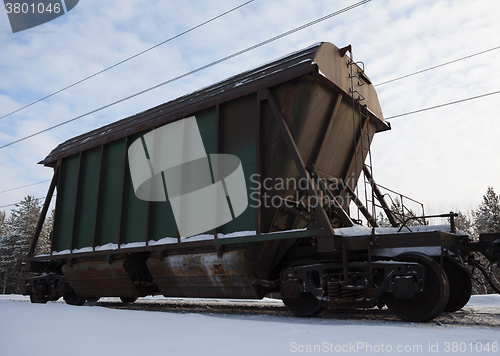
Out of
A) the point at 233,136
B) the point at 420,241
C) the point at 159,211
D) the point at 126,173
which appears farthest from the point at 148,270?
the point at 420,241

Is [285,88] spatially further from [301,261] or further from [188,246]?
[188,246]

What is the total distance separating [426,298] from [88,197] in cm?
896

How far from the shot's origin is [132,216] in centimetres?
933

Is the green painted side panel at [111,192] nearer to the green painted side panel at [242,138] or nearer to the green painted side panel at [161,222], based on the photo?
the green painted side panel at [161,222]

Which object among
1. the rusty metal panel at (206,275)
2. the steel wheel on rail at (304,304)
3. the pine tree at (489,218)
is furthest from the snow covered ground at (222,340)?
the pine tree at (489,218)

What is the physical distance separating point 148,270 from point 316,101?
5.83 m

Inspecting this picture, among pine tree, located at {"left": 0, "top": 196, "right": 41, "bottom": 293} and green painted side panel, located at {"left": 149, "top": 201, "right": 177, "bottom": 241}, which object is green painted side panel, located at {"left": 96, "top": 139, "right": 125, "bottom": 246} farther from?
pine tree, located at {"left": 0, "top": 196, "right": 41, "bottom": 293}

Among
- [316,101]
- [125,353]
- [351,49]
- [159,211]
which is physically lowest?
[125,353]

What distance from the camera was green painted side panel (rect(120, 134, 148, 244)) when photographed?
356 inches

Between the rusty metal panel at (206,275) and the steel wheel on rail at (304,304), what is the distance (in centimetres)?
72

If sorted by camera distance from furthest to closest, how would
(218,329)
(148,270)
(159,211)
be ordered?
(148,270)
(159,211)
(218,329)

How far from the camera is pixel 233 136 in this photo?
25.8 ft

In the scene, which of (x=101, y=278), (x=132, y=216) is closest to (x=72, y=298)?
(x=101, y=278)

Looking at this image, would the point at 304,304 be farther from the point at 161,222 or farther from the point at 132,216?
the point at 132,216
